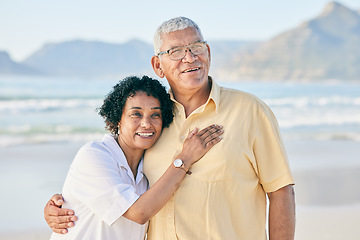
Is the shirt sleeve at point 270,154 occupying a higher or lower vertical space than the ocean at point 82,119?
lower

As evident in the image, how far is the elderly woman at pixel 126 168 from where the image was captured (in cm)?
228

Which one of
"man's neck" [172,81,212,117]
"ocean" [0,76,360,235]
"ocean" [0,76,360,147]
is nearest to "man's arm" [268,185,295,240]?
"man's neck" [172,81,212,117]

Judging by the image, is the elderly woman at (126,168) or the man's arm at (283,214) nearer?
the elderly woman at (126,168)

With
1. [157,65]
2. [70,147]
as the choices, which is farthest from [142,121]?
[70,147]

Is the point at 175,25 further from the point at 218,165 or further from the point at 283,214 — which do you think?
the point at 283,214

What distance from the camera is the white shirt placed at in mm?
2285

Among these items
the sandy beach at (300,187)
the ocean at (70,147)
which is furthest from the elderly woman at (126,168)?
the ocean at (70,147)

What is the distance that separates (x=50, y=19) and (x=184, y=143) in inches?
1898

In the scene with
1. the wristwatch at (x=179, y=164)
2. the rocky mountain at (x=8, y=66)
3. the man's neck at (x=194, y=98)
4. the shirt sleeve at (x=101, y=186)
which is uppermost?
the rocky mountain at (x=8, y=66)

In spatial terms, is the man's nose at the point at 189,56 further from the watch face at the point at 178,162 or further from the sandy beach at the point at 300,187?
the sandy beach at the point at 300,187

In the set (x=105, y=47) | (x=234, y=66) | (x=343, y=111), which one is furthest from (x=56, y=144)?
(x=234, y=66)

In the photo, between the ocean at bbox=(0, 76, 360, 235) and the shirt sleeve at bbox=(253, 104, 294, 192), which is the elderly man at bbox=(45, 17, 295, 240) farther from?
the ocean at bbox=(0, 76, 360, 235)

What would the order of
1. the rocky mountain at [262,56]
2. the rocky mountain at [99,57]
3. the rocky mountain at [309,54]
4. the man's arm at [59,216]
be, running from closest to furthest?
1. the man's arm at [59,216]
2. the rocky mountain at [99,57]
3. the rocky mountain at [262,56]
4. the rocky mountain at [309,54]

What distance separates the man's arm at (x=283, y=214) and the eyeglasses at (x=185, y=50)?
0.88 meters
